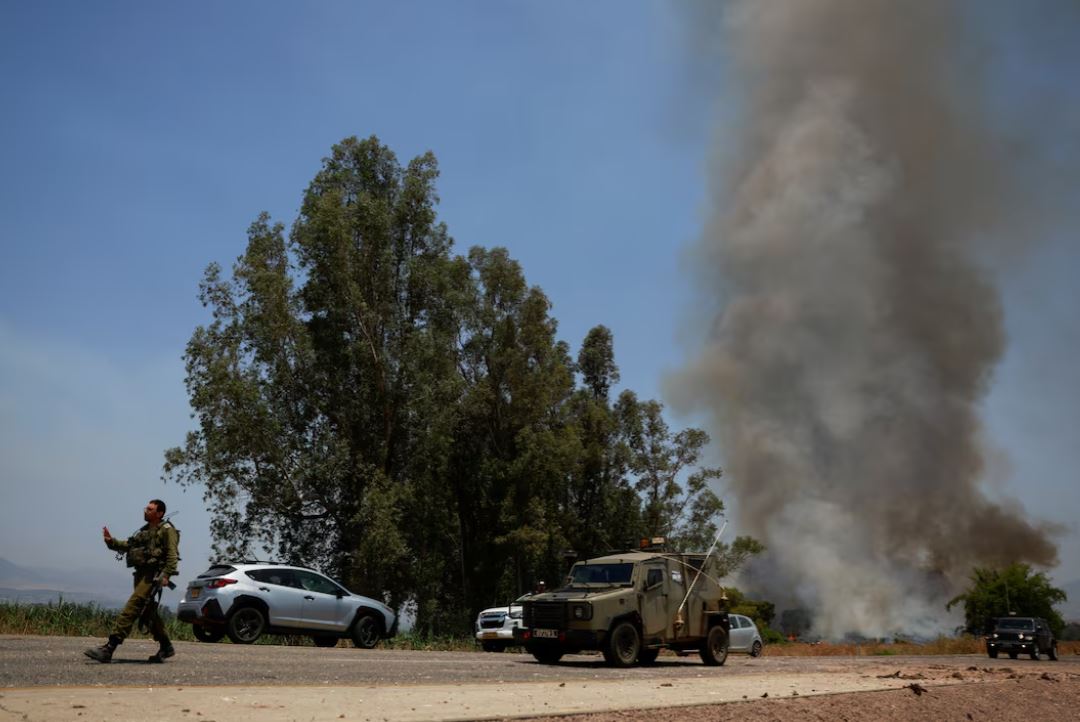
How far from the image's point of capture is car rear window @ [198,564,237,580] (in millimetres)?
19891

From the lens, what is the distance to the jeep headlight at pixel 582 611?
688 inches

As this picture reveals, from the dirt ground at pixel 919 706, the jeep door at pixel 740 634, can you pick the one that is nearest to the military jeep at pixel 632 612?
the dirt ground at pixel 919 706

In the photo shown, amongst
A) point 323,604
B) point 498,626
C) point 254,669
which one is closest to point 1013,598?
point 498,626

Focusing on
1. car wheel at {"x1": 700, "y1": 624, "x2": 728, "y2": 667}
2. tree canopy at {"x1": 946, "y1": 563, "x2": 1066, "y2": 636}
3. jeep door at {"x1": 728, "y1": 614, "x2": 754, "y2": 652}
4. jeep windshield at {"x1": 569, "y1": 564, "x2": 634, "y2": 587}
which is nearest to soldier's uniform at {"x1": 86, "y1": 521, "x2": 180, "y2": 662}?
jeep windshield at {"x1": 569, "y1": 564, "x2": 634, "y2": 587}

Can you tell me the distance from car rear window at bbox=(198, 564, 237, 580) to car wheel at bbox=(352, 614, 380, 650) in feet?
11.4

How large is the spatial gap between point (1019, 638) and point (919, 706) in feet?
93.4

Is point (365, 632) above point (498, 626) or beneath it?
beneath

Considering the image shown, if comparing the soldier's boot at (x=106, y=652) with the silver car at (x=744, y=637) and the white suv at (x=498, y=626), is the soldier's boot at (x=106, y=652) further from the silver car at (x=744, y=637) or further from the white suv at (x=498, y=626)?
the silver car at (x=744, y=637)

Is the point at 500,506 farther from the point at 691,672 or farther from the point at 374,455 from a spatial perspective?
the point at 691,672

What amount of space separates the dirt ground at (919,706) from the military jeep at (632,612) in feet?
14.3

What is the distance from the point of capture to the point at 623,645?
17.9 m

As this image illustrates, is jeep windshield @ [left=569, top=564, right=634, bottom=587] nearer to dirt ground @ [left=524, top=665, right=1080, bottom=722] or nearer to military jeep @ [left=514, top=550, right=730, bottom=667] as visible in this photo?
military jeep @ [left=514, top=550, right=730, bottom=667]

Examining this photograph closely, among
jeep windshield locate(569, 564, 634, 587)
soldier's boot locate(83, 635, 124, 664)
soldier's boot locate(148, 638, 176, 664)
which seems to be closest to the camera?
soldier's boot locate(83, 635, 124, 664)

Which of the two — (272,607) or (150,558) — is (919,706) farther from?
(272,607)
